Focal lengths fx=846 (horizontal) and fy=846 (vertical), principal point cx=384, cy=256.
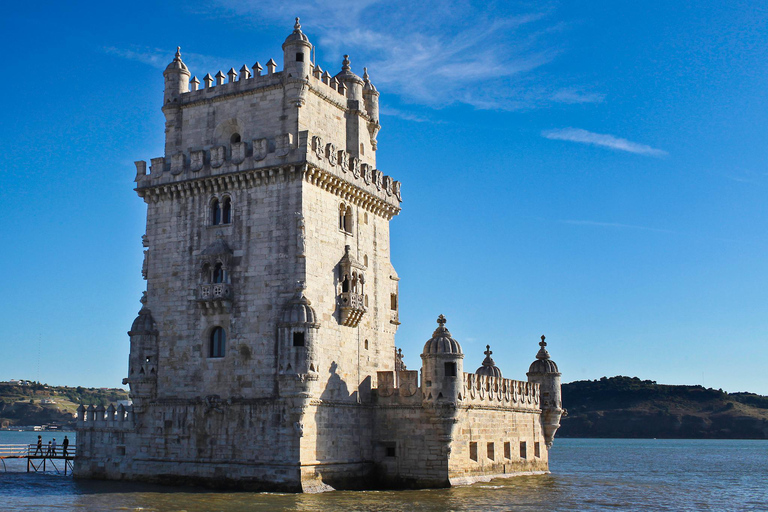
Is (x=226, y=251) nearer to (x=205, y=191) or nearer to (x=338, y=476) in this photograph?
(x=205, y=191)

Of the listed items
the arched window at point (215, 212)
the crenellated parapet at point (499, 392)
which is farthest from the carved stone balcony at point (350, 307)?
the arched window at point (215, 212)

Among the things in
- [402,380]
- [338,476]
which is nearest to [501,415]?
[402,380]

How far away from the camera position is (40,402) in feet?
568

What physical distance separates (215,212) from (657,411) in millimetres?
140618

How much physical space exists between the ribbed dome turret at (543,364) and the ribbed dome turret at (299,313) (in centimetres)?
1964

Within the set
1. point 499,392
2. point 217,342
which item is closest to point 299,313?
point 217,342

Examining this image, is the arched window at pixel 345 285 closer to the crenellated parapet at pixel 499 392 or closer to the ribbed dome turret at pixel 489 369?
the crenellated parapet at pixel 499 392

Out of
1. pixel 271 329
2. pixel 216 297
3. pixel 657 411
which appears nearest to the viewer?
pixel 271 329

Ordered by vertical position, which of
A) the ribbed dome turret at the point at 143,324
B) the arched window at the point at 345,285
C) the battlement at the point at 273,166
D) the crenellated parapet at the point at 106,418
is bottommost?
the crenellated parapet at the point at 106,418

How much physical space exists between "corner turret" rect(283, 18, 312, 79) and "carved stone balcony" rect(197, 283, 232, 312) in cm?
1040

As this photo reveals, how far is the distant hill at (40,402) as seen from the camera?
6565 inches

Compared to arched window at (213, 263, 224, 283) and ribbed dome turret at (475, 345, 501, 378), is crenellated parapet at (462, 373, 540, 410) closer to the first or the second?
ribbed dome turret at (475, 345, 501, 378)

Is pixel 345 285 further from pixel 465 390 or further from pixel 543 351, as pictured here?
pixel 543 351

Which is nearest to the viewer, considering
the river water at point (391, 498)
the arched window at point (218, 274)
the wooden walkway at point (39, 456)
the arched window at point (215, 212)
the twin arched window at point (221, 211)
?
the river water at point (391, 498)
